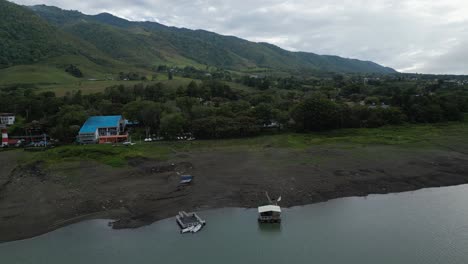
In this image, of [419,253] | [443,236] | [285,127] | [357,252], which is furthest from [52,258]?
[285,127]

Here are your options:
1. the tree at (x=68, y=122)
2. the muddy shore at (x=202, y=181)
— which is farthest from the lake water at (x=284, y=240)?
the tree at (x=68, y=122)

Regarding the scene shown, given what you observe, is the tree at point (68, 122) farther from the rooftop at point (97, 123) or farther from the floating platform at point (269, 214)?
the floating platform at point (269, 214)

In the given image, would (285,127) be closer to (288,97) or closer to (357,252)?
(288,97)

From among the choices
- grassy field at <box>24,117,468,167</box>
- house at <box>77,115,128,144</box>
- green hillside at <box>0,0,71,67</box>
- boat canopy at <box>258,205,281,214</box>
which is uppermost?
green hillside at <box>0,0,71,67</box>

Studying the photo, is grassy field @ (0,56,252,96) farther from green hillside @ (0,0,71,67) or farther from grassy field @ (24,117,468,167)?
grassy field @ (24,117,468,167)

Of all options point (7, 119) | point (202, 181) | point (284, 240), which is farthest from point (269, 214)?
point (7, 119)

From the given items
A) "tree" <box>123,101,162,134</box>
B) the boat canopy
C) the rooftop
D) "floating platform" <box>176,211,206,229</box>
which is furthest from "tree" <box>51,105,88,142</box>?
the boat canopy
